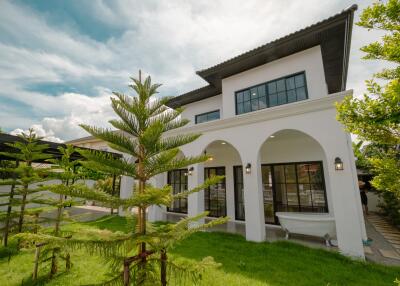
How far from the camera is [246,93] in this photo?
24.3 ft

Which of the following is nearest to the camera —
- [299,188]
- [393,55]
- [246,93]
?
[393,55]

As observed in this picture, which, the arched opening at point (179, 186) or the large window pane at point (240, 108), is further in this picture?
the arched opening at point (179, 186)

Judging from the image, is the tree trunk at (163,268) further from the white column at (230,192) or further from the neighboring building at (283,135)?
the white column at (230,192)

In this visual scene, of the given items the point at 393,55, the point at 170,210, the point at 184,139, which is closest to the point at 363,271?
the point at 393,55

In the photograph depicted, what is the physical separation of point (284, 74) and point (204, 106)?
153 inches

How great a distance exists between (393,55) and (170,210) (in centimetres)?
995

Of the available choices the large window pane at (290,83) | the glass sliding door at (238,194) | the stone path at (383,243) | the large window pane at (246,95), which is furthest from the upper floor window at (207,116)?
the stone path at (383,243)

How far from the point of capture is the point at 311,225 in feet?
17.1

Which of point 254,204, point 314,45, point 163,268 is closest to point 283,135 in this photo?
point 254,204

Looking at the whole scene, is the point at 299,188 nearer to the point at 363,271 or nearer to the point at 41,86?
the point at 363,271

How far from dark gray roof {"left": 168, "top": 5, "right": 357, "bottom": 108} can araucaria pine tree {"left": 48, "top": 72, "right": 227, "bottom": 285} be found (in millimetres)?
5527

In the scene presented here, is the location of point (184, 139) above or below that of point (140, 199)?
above

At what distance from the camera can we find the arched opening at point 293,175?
654cm

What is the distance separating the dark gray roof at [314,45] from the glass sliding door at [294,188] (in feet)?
12.0
